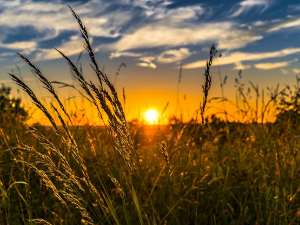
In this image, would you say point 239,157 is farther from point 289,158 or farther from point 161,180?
point 161,180

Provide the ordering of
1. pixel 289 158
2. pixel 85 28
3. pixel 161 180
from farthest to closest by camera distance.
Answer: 1. pixel 289 158
2. pixel 161 180
3. pixel 85 28

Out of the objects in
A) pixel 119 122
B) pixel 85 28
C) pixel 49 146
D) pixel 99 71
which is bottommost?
pixel 49 146

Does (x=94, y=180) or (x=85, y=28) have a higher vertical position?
(x=85, y=28)

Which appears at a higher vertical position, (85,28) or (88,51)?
(85,28)

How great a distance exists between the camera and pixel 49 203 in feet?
9.38

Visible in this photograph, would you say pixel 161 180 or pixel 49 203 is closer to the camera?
pixel 49 203

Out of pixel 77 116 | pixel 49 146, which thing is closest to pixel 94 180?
pixel 77 116

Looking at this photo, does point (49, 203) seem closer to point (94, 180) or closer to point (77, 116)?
point (94, 180)

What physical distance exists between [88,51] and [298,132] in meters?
4.79

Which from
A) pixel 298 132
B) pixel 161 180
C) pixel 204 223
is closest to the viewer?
pixel 204 223

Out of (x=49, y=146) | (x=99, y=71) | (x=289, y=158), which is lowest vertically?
(x=289, y=158)

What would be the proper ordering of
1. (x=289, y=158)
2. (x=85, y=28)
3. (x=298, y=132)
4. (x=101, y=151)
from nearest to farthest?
(x=85, y=28) → (x=289, y=158) → (x=101, y=151) → (x=298, y=132)

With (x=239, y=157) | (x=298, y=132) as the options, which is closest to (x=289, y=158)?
(x=239, y=157)

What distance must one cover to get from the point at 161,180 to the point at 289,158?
1.73m
